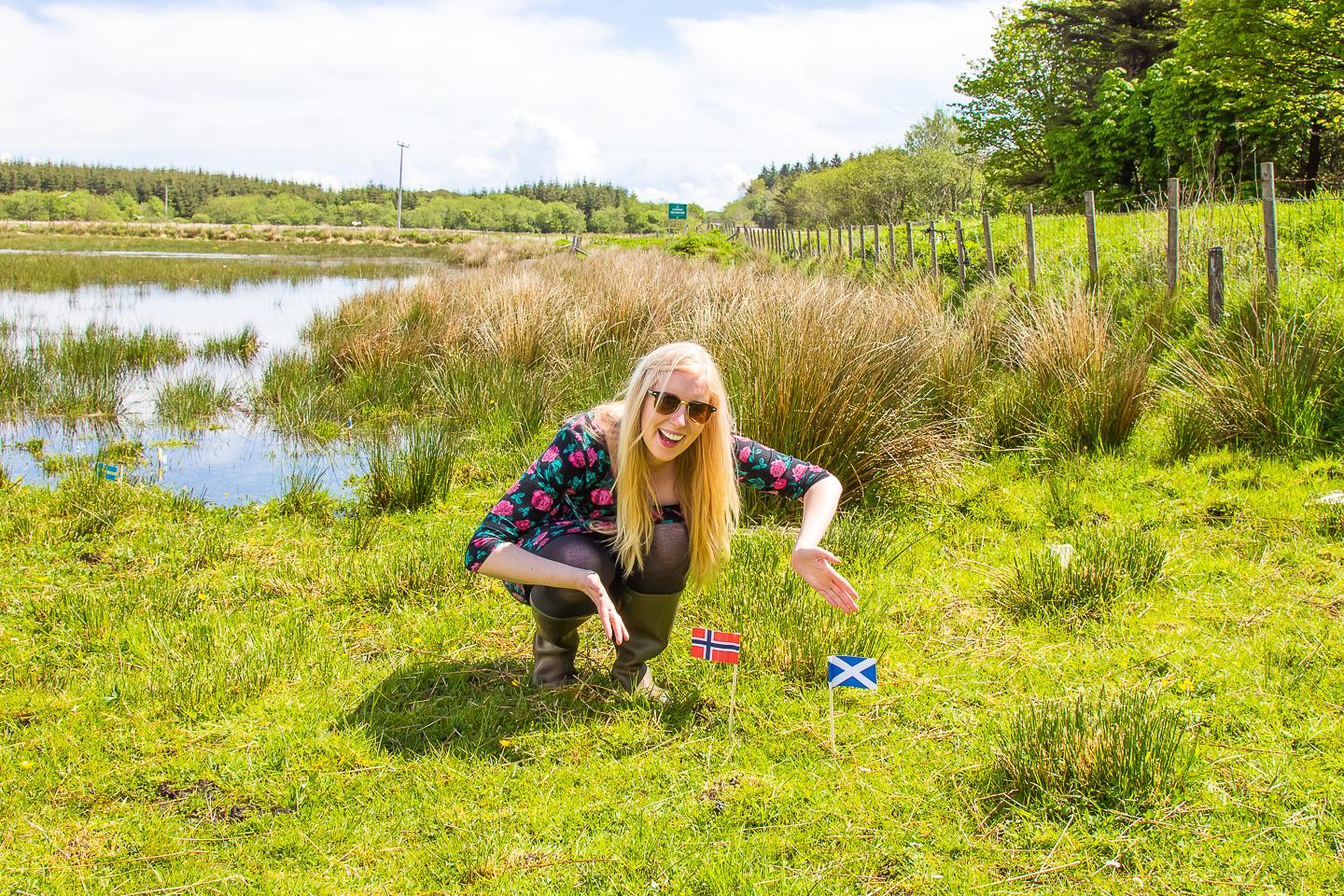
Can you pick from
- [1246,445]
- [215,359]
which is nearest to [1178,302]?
[1246,445]

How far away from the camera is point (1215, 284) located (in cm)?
735

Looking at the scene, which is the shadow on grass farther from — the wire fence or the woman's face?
the wire fence

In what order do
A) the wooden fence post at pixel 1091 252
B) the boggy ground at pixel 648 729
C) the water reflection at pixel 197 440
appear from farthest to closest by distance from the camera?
the wooden fence post at pixel 1091 252, the water reflection at pixel 197 440, the boggy ground at pixel 648 729

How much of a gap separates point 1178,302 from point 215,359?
10.1 m

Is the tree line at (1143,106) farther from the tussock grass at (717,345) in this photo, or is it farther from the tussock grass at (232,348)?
the tussock grass at (232,348)

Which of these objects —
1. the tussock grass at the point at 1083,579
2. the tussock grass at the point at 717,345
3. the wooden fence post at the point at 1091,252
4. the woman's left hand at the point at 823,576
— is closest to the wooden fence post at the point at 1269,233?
the wooden fence post at the point at 1091,252

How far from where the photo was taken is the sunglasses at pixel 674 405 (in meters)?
2.80

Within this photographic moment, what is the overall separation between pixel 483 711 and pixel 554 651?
0.28 m

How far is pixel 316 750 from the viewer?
9.66ft

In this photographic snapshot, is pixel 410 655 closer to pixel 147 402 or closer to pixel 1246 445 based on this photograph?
pixel 1246 445

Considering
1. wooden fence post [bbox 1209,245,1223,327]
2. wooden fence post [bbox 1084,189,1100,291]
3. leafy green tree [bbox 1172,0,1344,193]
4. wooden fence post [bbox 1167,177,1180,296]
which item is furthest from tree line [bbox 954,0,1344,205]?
wooden fence post [bbox 1209,245,1223,327]

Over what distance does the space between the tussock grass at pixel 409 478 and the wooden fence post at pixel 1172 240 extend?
6106 mm

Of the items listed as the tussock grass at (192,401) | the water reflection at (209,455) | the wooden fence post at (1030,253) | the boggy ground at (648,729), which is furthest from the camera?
the wooden fence post at (1030,253)

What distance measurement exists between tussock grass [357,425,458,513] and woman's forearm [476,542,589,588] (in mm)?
3123
